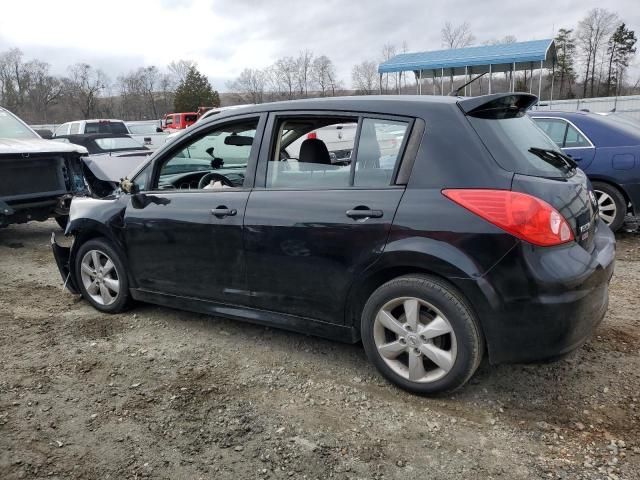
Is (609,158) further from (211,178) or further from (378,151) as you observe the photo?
(211,178)

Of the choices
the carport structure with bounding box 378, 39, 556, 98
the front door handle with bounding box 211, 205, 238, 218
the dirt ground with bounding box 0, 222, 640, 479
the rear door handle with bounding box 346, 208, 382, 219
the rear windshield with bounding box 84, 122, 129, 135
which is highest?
the carport structure with bounding box 378, 39, 556, 98

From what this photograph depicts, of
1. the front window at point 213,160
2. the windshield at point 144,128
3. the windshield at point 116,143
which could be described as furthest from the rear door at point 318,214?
the windshield at point 144,128

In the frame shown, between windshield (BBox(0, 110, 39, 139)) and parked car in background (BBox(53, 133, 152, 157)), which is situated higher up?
windshield (BBox(0, 110, 39, 139))

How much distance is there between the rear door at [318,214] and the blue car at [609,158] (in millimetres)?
4434

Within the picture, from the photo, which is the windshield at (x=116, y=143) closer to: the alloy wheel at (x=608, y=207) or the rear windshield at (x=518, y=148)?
the alloy wheel at (x=608, y=207)

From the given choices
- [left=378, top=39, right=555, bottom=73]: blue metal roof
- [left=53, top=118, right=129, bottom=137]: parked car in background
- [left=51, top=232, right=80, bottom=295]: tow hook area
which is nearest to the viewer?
[left=51, top=232, right=80, bottom=295]: tow hook area

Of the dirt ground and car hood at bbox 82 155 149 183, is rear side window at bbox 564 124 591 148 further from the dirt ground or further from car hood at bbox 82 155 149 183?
car hood at bbox 82 155 149 183

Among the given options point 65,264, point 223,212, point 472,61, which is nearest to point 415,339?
point 223,212

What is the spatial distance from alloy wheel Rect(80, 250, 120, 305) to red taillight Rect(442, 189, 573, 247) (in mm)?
3100

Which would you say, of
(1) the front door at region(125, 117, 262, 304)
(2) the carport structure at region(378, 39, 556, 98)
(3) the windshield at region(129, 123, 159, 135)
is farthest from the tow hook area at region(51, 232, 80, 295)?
(2) the carport structure at region(378, 39, 556, 98)

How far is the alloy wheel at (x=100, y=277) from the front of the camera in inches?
177

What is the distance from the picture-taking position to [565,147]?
22.4 ft

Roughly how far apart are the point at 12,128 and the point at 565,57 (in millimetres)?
62653

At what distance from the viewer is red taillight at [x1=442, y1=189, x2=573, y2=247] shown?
2627mm
